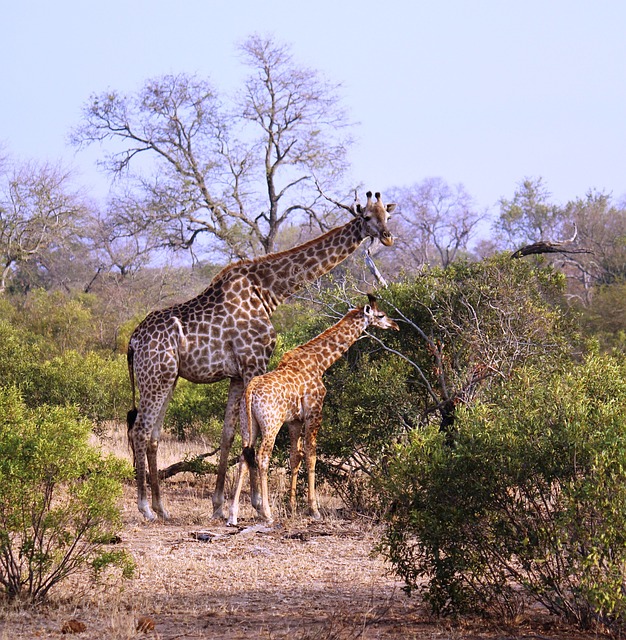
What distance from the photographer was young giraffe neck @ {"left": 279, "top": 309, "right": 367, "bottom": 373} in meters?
8.27

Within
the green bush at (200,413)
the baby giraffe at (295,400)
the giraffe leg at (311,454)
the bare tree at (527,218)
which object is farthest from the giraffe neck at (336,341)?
the bare tree at (527,218)

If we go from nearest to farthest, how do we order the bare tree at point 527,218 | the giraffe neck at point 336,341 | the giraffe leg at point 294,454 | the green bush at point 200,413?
the giraffe leg at point 294,454 < the giraffe neck at point 336,341 < the green bush at point 200,413 < the bare tree at point 527,218

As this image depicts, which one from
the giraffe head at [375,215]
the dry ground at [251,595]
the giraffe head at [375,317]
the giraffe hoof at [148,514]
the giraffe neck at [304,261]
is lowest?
the dry ground at [251,595]

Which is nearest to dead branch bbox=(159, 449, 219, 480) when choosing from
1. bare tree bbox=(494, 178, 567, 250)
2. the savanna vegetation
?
the savanna vegetation

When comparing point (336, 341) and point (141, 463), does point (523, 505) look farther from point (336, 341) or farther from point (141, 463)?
point (141, 463)

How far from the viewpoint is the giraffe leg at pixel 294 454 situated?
26.2ft

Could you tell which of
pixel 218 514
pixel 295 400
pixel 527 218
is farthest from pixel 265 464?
pixel 527 218

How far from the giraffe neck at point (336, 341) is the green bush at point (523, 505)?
3.10 meters

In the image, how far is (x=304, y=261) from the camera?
8469 mm

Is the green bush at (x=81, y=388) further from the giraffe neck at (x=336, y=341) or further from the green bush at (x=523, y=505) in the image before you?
the green bush at (x=523, y=505)

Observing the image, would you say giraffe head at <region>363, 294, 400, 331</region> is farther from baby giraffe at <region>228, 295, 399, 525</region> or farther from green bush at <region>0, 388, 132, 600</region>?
green bush at <region>0, 388, 132, 600</region>

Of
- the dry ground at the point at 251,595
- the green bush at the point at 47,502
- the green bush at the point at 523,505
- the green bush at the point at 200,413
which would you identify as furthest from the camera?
the green bush at the point at 200,413

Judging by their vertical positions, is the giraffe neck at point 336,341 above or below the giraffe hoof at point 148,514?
above

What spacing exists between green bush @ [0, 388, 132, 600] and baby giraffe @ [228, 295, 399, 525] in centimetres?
222
